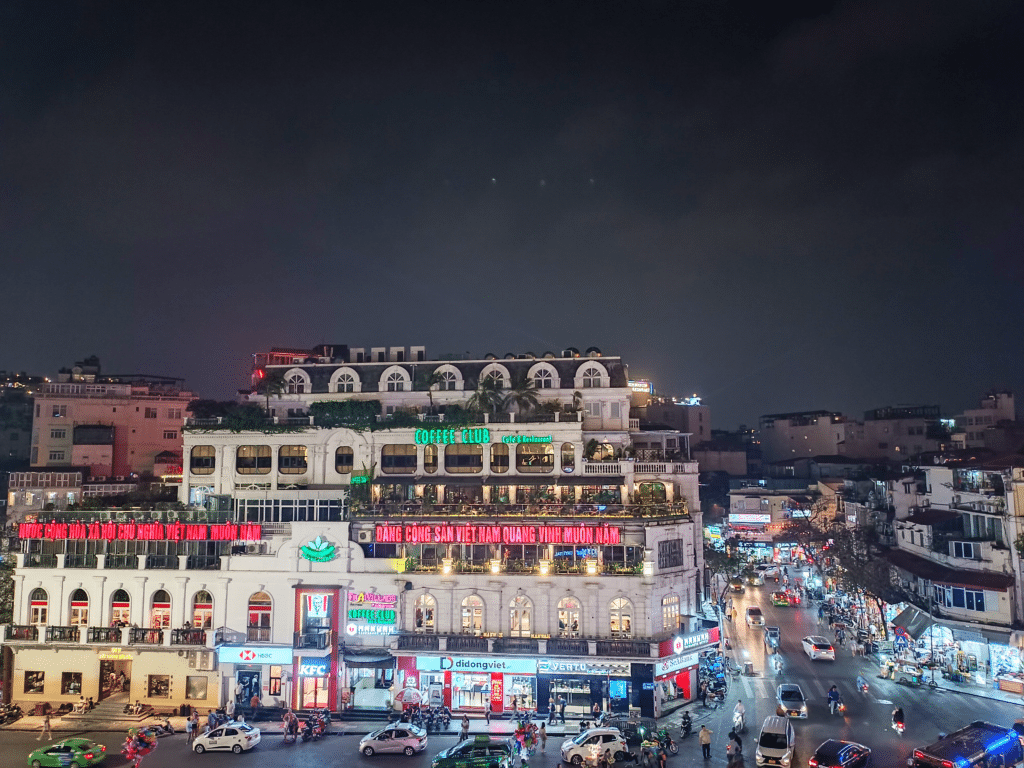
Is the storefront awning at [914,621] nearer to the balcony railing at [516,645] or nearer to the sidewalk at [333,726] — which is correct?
the sidewalk at [333,726]

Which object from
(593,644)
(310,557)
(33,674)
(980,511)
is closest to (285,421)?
(310,557)

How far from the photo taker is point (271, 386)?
57281 mm

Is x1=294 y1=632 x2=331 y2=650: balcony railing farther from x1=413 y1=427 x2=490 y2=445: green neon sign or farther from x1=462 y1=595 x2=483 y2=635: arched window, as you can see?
x1=413 y1=427 x2=490 y2=445: green neon sign

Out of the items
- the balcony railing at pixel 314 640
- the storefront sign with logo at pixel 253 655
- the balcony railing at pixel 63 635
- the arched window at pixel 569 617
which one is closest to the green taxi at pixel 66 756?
the storefront sign with logo at pixel 253 655

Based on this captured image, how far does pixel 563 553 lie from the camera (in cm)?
4641

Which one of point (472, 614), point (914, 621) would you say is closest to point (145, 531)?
point (472, 614)

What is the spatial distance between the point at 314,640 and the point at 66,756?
1366 cm

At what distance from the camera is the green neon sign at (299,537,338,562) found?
47.2 meters

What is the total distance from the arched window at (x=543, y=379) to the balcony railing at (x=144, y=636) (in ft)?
101

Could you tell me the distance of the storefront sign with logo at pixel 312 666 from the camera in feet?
149

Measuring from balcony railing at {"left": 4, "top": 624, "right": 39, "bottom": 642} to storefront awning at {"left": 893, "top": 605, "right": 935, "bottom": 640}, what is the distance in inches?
2344

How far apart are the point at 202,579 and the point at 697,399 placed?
308ft

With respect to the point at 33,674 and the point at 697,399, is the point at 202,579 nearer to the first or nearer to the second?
the point at 33,674

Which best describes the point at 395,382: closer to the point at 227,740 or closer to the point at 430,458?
the point at 430,458
